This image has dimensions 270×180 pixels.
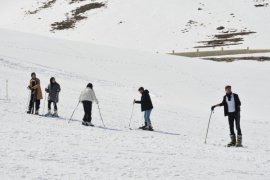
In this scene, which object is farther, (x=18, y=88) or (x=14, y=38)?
(x=14, y=38)

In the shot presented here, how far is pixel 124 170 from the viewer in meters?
9.78

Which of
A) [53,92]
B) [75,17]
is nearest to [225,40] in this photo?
[75,17]

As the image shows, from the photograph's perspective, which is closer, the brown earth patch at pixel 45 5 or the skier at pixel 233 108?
the skier at pixel 233 108

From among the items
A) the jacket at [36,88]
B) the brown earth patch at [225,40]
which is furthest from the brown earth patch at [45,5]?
the jacket at [36,88]

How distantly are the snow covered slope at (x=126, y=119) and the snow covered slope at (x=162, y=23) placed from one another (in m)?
23.9

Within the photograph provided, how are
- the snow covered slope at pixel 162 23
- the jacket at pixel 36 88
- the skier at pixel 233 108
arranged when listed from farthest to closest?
the snow covered slope at pixel 162 23
the jacket at pixel 36 88
the skier at pixel 233 108

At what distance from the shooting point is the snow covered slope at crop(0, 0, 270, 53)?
70562 mm

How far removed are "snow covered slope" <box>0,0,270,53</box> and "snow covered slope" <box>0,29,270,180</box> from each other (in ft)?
78.3

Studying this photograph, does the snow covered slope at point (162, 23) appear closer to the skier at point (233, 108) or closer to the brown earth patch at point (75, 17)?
the brown earth patch at point (75, 17)

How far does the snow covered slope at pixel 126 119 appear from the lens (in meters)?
10.1

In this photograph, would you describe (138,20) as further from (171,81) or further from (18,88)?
(18,88)

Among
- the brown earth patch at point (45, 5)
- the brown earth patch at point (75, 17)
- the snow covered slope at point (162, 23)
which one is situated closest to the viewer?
the snow covered slope at point (162, 23)

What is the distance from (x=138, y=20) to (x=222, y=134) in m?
63.4

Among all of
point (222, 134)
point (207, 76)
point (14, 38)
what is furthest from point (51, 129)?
point (14, 38)
